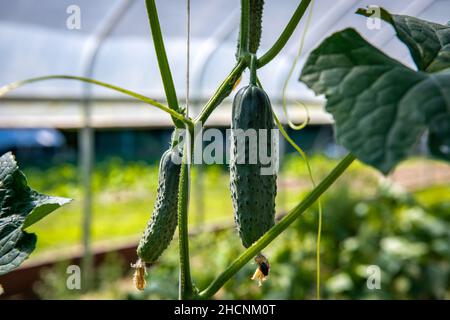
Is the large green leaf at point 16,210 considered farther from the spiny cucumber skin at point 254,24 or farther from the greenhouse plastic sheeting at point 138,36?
the greenhouse plastic sheeting at point 138,36

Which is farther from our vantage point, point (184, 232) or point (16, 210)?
point (16, 210)

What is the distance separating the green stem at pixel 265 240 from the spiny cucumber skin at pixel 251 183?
1cm

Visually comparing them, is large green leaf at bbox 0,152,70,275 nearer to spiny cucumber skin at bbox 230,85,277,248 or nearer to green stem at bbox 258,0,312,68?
spiny cucumber skin at bbox 230,85,277,248

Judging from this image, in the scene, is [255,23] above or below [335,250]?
above

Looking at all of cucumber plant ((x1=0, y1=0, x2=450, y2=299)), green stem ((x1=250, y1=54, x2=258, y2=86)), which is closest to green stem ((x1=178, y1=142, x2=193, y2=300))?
cucumber plant ((x1=0, y1=0, x2=450, y2=299))

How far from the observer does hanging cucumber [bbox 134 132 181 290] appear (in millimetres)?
868

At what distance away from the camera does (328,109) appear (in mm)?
660

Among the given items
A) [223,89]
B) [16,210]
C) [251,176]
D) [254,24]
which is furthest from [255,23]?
[16,210]

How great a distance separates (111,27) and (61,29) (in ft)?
1.16

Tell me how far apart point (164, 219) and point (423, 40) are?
47cm

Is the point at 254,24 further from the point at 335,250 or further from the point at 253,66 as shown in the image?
the point at 335,250

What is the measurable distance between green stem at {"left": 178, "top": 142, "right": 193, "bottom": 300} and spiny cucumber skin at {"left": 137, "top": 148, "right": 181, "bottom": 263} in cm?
7
